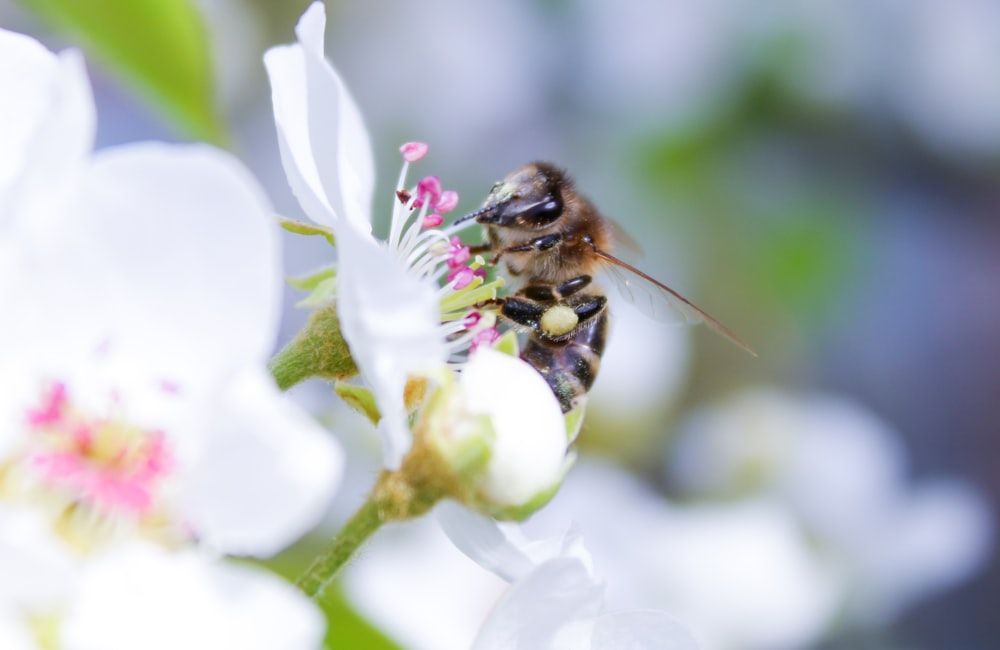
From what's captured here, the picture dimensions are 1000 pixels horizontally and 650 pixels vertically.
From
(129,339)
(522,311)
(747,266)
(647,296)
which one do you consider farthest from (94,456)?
(747,266)

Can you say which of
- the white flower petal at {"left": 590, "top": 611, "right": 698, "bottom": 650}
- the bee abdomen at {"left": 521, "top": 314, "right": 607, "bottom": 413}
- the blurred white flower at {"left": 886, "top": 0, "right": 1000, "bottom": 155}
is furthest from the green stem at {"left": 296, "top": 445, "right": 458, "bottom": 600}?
the blurred white flower at {"left": 886, "top": 0, "right": 1000, "bottom": 155}

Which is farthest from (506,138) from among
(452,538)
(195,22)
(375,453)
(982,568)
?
(452,538)

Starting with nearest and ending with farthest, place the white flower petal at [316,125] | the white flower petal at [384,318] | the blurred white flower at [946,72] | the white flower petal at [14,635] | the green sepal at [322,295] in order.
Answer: the white flower petal at [14,635] < the white flower petal at [384,318] < the white flower petal at [316,125] < the green sepal at [322,295] < the blurred white flower at [946,72]

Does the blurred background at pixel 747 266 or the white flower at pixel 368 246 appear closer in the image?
the white flower at pixel 368 246

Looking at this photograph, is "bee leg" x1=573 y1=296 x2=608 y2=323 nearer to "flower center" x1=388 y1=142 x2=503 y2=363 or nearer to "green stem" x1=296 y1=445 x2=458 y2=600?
"flower center" x1=388 y1=142 x2=503 y2=363

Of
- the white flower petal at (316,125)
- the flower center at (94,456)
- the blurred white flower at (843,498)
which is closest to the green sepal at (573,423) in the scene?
the white flower petal at (316,125)

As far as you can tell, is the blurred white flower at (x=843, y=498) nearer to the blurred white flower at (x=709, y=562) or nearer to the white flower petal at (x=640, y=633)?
the blurred white flower at (x=709, y=562)
